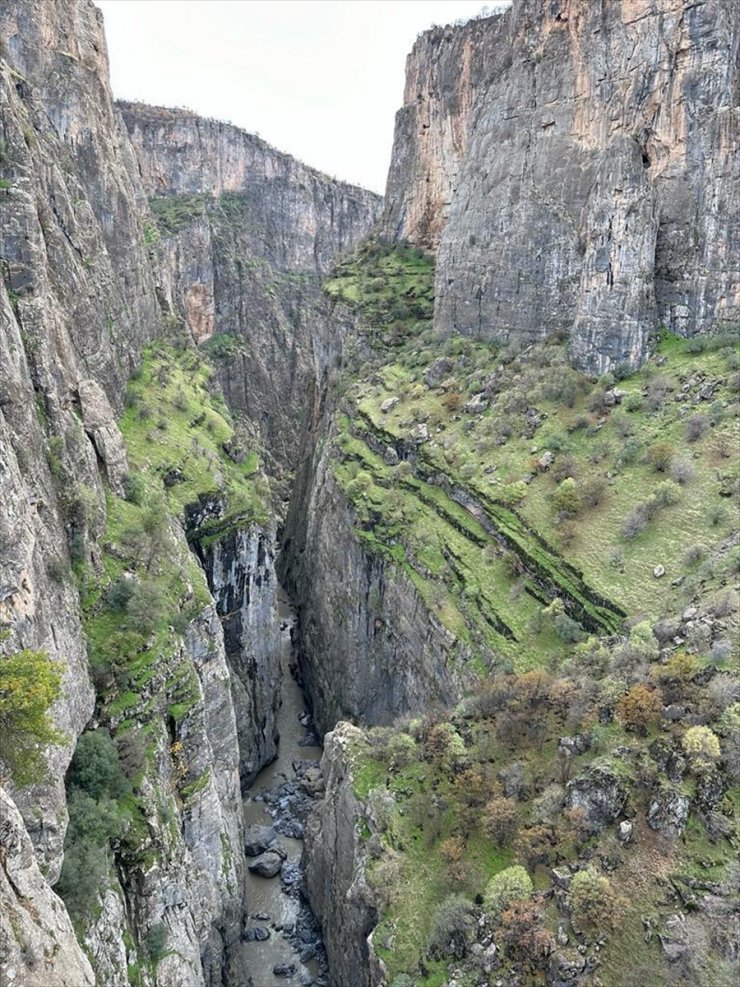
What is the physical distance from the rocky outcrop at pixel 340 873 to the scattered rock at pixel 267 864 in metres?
2.64

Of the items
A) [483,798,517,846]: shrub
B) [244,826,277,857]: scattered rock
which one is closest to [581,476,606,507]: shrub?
[483,798,517,846]: shrub

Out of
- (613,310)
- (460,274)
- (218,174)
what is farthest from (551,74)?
(218,174)

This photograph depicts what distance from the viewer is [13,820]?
40.7ft

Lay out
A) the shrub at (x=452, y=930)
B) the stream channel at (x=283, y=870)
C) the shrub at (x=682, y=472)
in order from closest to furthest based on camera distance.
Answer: the shrub at (x=452, y=930) < the stream channel at (x=283, y=870) < the shrub at (x=682, y=472)

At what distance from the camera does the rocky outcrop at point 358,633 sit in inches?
1282

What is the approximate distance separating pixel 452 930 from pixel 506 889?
2002 mm

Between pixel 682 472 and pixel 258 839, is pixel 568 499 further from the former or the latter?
pixel 258 839

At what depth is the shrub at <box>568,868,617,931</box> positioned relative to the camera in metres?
16.7

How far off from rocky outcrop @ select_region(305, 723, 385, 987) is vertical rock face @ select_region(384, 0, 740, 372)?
26.6 metres

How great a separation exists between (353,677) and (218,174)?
87756 mm

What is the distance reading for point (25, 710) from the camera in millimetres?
14391

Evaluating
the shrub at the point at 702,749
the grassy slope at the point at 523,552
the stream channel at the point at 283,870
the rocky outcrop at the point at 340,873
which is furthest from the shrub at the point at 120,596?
the shrub at the point at 702,749

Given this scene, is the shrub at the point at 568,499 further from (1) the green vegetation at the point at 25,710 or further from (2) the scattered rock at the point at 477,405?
(1) the green vegetation at the point at 25,710

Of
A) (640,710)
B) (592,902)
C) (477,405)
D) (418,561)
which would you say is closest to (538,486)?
(418,561)
